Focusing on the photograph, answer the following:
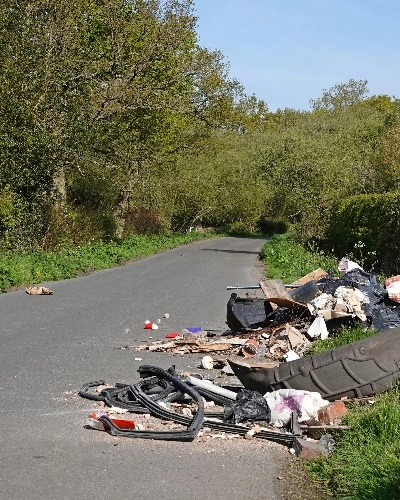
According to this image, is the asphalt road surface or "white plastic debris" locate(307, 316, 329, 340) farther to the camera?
"white plastic debris" locate(307, 316, 329, 340)

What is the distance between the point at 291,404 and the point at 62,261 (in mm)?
18059

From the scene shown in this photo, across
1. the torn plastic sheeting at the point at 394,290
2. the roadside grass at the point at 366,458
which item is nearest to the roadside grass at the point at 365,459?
the roadside grass at the point at 366,458

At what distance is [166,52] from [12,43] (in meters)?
8.99

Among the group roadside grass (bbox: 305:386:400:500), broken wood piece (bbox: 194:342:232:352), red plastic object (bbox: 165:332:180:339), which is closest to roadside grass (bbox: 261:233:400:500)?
roadside grass (bbox: 305:386:400:500)

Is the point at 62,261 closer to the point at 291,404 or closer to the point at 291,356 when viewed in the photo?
the point at 291,356

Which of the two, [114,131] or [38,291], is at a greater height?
[114,131]

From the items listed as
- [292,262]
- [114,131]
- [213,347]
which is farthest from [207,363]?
[114,131]

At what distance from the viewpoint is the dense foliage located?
2877 cm

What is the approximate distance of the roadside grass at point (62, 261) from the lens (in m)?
20.3

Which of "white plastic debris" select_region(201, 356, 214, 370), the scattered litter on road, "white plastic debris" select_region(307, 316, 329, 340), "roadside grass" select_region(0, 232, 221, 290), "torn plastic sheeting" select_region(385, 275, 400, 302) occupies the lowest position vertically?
"roadside grass" select_region(0, 232, 221, 290)

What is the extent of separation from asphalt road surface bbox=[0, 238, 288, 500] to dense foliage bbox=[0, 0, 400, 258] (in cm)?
1179

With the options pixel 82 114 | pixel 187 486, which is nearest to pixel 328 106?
pixel 82 114

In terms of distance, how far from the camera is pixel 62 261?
24.4 metres

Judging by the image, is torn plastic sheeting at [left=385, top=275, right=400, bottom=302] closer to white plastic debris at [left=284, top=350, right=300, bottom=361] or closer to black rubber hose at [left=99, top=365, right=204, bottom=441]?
white plastic debris at [left=284, top=350, right=300, bottom=361]
